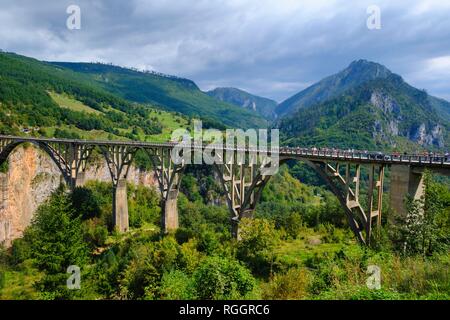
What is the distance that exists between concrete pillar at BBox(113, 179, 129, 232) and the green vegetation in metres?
1.66

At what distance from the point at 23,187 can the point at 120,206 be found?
34.5 meters

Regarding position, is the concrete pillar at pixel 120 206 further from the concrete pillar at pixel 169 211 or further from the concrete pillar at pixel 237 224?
the concrete pillar at pixel 237 224

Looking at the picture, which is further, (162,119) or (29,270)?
(162,119)

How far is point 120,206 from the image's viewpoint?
4731 cm

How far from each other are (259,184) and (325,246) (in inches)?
371

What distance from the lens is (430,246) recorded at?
56.4 ft

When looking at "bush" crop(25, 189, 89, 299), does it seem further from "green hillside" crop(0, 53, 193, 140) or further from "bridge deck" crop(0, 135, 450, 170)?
"green hillside" crop(0, 53, 193, 140)

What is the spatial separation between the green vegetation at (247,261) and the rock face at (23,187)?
340 inches

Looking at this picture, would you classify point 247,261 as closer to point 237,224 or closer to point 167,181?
point 237,224

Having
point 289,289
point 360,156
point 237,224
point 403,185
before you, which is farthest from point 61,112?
point 289,289

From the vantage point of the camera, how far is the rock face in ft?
207

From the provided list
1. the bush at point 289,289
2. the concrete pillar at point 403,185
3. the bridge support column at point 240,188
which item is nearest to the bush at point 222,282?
the bush at point 289,289

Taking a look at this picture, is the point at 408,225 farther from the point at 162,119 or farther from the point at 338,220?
the point at 162,119
